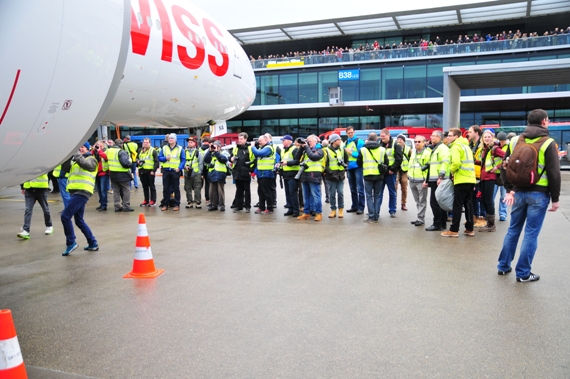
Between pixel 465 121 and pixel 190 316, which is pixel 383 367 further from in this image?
pixel 465 121

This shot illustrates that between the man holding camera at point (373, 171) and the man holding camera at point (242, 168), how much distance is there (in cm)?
278

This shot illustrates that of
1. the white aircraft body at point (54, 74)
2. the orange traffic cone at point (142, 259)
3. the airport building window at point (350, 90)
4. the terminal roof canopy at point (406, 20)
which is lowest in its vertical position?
the orange traffic cone at point (142, 259)

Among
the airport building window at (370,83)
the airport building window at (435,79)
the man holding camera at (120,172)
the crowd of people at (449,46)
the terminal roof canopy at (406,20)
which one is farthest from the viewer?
the airport building window at (370,83)

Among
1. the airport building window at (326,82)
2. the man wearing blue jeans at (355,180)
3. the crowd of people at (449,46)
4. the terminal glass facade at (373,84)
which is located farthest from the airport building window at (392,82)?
the man wearing blue jeans at (355,180)

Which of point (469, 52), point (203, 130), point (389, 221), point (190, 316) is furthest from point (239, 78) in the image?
point (469, 52)

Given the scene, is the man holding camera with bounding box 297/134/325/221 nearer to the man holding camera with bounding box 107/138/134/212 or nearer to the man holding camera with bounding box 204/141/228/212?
the man holding camera with bounding box 204/141/228/212

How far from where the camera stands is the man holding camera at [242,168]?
10547 millimetres

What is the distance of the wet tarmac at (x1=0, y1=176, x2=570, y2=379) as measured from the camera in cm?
329

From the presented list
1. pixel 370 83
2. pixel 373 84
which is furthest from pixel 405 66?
pixel 370 83

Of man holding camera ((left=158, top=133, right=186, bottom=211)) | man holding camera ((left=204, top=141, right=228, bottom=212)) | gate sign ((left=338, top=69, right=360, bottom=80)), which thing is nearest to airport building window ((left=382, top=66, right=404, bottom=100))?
gate sign ((left=338, top=69, right=360, bottom=80))

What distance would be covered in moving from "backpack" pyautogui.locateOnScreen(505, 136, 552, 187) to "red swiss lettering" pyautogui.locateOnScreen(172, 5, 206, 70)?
4568 millimetres

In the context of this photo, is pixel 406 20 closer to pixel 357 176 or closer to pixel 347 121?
pixel 347 121

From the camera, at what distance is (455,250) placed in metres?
6.65

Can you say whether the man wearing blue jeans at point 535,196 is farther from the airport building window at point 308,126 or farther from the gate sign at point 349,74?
the airport building window at point 308,126
